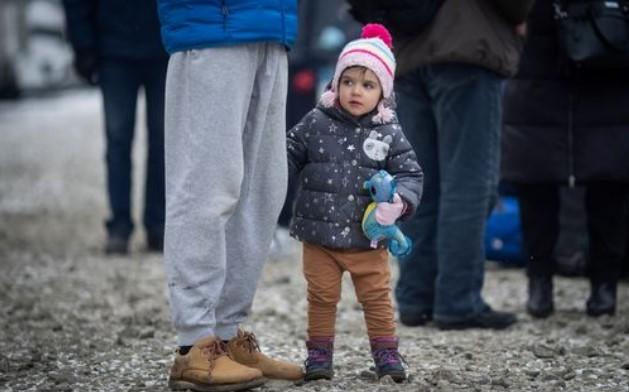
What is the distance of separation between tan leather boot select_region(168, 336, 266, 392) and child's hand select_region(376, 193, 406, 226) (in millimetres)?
657

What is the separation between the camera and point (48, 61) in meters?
26.4

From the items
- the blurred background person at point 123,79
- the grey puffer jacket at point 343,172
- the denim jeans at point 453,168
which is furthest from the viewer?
the blurred background person at point 123,79

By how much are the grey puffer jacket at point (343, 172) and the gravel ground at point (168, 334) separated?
1.76 ft

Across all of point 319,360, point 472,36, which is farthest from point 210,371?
point 472,36

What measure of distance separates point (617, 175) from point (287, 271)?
2.48 m

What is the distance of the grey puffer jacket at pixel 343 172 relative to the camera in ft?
13.5

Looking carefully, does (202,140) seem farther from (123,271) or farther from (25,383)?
(123,271)

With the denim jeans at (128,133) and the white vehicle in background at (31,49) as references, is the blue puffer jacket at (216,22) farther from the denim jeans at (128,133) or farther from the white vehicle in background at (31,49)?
the white vehicle in background at (31,49)

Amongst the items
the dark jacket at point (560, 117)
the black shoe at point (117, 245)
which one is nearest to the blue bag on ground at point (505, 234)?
the dark jacket at point (560, 117)

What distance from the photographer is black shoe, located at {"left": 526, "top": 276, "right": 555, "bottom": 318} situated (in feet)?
18.8

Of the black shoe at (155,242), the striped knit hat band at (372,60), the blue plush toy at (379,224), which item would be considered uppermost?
the striped knit hat band at (372,60)

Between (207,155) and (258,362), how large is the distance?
30.6 inches

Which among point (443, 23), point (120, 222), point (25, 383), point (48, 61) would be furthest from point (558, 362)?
point (48, 61)

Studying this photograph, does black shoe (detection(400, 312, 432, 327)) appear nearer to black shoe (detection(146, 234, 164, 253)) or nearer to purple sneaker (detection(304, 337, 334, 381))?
purple sneaker (detection(304, 337, 334, 381))
